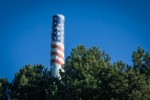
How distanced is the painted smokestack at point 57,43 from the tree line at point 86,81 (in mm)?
16999

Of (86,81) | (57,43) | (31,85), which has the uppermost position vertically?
(57,43)

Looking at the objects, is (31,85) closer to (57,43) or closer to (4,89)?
(4,89)

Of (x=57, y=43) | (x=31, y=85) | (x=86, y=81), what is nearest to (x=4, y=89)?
(x=31, y=85)

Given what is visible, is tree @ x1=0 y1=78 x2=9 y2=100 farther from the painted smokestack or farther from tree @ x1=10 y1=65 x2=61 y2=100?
the painted smokestack

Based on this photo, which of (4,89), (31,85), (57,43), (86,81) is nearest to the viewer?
(86,81)

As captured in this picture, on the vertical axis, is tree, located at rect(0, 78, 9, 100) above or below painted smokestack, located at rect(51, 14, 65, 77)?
below

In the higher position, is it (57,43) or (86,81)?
(57,43)

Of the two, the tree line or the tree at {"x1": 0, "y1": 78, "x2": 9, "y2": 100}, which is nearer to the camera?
the tree line

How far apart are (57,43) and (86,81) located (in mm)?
31697

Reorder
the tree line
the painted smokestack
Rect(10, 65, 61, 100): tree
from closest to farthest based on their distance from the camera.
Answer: the tree line → Rect(10, 65, 61, 100): tree → the painted smokestack

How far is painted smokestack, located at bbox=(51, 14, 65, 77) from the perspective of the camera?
2798 inches

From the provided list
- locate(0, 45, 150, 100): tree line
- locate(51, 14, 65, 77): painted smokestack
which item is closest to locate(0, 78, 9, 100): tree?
locate(0, 45, 150, 100): tree line

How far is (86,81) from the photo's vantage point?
42.1 meters

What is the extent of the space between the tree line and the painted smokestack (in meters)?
17.0
